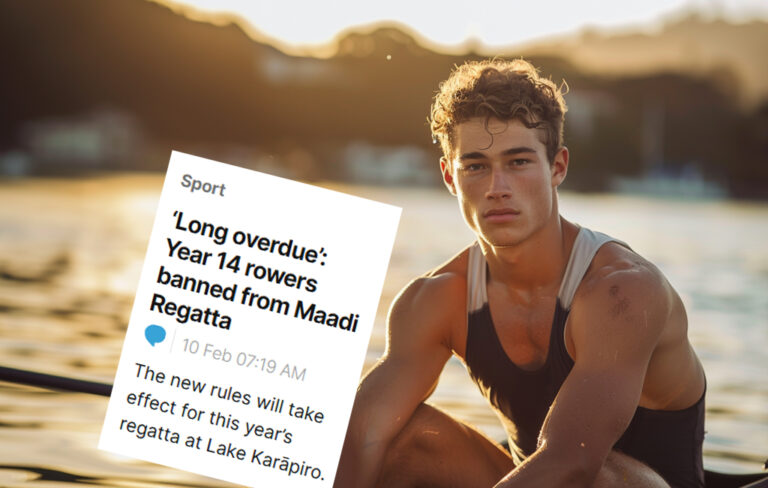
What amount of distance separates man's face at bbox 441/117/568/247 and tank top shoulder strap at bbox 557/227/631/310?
0.14 meters

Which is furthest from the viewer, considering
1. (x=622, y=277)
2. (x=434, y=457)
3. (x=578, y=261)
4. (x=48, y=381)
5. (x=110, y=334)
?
(x=110, y=334)

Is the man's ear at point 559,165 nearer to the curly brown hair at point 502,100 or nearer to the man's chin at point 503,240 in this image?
the curly brown hair at point 502,100

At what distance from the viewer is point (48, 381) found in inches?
175

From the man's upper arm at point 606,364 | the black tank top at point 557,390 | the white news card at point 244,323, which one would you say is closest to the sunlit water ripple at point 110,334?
the white news card at point 244,323

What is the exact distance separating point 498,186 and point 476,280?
49 centimetres

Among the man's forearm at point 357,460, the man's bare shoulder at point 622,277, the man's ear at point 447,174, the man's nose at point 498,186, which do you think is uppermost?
the man's ear at point 447,174

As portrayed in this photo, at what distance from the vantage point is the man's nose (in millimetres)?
3645

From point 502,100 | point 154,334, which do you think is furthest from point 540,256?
point 154,334

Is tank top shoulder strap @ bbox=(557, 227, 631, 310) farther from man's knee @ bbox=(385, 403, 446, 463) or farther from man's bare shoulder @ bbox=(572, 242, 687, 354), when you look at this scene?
man's knee @ bbox=(385, 403, 446, 463)

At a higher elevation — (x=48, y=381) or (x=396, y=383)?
(x=396, y=383)

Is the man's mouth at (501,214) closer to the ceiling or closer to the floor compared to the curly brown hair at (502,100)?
closer to the floor

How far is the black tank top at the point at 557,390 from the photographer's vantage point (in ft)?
12.3

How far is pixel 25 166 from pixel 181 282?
245 ft

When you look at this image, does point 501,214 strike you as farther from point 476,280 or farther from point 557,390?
point 557,390
